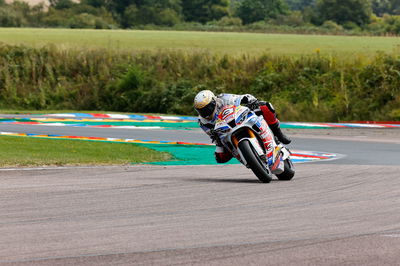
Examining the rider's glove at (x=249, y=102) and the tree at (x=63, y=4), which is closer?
the rider's glove at (x=249, y=102)

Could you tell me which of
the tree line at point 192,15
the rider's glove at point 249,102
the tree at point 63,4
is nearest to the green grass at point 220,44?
the rider's glove at point 249,102

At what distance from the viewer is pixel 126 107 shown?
33031 mm

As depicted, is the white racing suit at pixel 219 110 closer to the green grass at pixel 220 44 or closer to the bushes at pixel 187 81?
the bushes at pixel 187 81

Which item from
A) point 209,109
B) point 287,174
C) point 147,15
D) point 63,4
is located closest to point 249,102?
→ point 209,109

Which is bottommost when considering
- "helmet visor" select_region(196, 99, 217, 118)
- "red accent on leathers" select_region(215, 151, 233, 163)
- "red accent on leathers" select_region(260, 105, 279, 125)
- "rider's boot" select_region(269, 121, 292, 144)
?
"red accent on leathers" select_region(215, 151, 233, 163)

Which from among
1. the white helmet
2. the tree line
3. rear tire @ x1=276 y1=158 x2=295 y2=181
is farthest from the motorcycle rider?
the tree line

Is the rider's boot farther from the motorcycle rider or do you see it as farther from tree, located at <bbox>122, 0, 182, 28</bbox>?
tree, located at <bbox>122, 0, 182, 28</bbox>

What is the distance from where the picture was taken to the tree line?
82.3 metres

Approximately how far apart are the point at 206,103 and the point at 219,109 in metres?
0.21

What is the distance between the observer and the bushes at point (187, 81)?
2861cm

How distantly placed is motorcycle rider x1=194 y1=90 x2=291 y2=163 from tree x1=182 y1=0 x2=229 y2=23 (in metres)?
86.2

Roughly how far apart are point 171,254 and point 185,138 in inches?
552

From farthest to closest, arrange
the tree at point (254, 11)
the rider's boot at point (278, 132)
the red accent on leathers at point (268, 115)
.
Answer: the tree at point (254, 11) < the rider's boot at point (278, 132) < the red accent on leathers at point (268, 115)

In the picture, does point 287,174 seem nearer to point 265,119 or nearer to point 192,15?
point 265,119
